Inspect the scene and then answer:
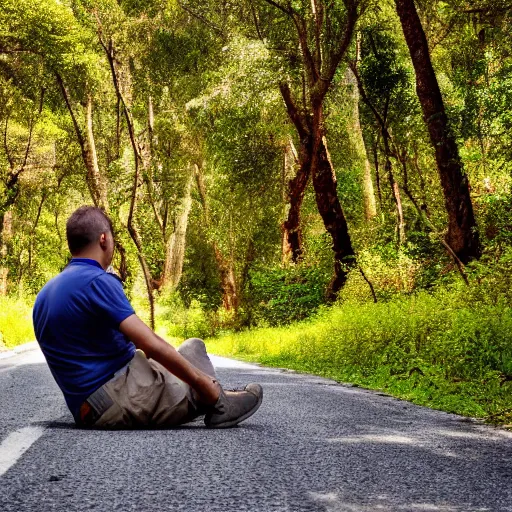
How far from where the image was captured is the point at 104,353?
4.91 metres

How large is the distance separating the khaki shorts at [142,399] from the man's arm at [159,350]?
0.18 m

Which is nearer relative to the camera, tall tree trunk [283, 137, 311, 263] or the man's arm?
the man's arm

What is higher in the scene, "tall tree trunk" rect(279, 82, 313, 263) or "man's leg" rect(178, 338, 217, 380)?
"tall tree trunk" rect(279, 82, 313, 263)

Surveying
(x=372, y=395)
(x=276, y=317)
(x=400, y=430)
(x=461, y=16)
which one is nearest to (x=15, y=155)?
(x=276, y=317)

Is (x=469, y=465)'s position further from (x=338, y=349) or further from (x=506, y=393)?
(x=338, y=349)

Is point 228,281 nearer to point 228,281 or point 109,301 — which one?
point 228,281

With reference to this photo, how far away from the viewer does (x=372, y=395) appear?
9.20 meters

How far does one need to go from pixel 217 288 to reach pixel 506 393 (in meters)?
33.0

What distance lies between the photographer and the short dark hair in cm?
495

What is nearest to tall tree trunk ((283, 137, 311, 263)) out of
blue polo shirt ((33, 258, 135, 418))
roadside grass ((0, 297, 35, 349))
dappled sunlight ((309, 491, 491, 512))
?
roadside grass ((0, 297, 35, 349))

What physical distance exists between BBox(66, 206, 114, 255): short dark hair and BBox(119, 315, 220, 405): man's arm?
0.60 metres

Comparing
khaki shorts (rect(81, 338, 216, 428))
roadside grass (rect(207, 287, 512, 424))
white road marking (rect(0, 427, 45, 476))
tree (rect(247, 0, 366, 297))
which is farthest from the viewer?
tree (rect(247, 0, 366, 297))

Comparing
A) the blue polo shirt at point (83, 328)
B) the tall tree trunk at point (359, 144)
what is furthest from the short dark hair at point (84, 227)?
the tall tree trunk at point (359, 144)

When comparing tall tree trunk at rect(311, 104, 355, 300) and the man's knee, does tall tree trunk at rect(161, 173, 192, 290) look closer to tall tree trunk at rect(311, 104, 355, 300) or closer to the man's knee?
tall tree trunk at rect(311, 104, 355, 300)
